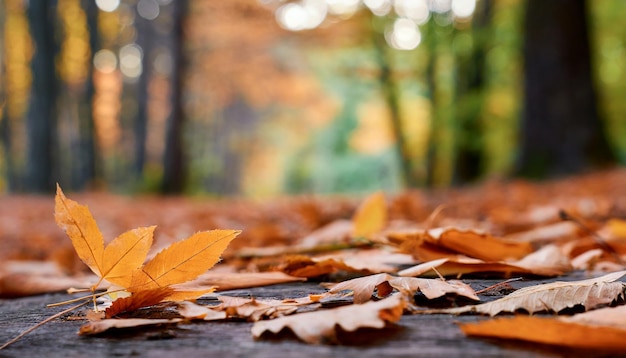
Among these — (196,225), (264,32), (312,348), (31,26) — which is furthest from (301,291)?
(264,32)

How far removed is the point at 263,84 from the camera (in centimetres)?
1928

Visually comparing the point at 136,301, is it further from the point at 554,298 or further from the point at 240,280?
the point at 554,298

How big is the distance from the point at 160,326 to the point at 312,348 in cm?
26

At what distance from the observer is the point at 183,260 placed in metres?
0.91

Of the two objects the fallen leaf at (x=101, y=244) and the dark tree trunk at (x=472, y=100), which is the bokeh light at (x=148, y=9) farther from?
the fallen leaf at (x=101, y=244)

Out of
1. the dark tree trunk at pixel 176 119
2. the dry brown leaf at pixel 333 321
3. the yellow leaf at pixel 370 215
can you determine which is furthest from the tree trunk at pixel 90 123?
the dry brown leaf at pixel 333 321

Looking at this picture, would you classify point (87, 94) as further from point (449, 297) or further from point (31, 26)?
point (449, 297)

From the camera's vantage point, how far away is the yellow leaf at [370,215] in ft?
5.44

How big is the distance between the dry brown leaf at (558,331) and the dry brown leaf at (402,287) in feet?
0.58

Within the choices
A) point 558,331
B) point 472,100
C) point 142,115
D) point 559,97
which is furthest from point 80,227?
point 142,115

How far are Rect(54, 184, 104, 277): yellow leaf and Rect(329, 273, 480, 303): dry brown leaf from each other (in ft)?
1.20

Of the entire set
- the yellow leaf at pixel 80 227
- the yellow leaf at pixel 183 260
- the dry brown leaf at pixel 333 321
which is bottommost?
the dry brown leaf at pixel 333 321

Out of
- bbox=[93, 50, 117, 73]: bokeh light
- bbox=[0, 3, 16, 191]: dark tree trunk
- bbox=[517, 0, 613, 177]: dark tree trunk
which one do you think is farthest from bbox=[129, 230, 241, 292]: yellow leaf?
bbox=[93, 50, 117, 73]: bokeh light

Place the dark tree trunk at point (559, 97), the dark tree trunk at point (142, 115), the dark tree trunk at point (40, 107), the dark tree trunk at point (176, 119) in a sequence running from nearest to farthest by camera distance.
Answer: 1. the dark tree trunk at point (559, 97)
2. the dark tree trunk at point (176, 119)
3. the dark tree trunk at point (40, 107)
4. the dark tree trunk at point (142, 115)
